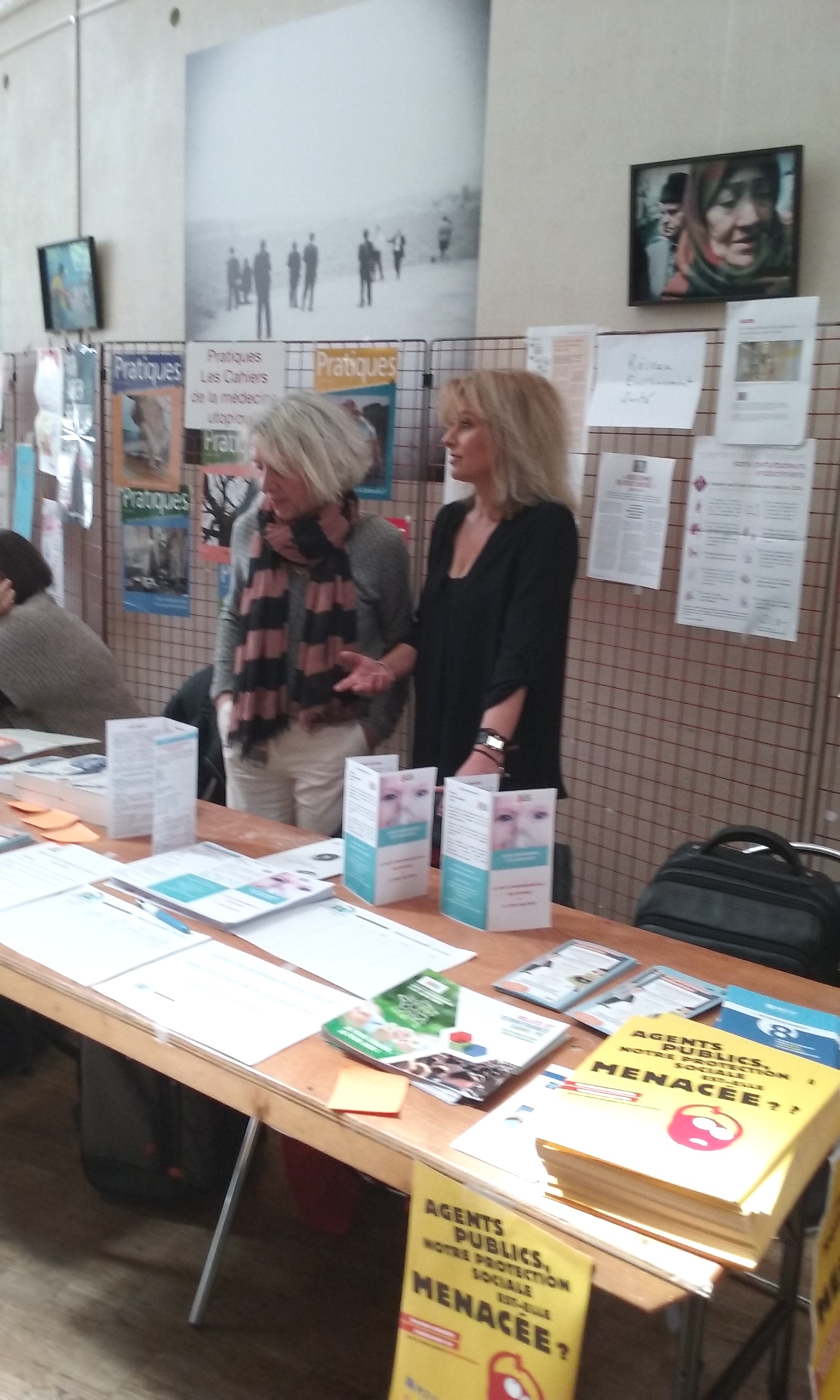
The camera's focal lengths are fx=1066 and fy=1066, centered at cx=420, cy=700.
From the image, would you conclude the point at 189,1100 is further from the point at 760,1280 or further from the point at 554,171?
the point at 554,171

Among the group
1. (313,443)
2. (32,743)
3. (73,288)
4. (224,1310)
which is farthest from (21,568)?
(73,288)

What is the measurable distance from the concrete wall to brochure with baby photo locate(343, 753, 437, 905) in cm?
176

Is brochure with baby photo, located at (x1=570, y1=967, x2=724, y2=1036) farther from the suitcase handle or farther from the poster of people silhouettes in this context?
the poster of people silhouettes

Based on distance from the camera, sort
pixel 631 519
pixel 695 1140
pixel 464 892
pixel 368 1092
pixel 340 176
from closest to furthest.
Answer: pixel 695 1140
pixel 368 1092
pixel 464 892
pixel 631 519
pixel 340 176

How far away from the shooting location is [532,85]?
9.94ft

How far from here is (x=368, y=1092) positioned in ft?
3.74

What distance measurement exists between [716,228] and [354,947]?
214 centimetres

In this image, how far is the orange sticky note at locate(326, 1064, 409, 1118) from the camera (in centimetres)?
111

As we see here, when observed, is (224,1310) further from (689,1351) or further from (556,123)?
(556,123)

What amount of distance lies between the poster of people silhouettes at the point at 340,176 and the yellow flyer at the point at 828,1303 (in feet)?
8.95

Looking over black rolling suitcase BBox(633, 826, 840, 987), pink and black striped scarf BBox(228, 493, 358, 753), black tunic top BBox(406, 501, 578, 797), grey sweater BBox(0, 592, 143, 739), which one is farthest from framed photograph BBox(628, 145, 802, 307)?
grey sweater BBox(0, 592, 143, 739)

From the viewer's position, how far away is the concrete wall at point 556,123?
2580 millimetres

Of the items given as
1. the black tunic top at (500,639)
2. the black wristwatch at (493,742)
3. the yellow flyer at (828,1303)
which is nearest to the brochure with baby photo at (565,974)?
the yellow flyer at (828,1303)

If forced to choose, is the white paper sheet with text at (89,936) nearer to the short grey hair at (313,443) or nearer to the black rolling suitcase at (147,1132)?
the black rolling suitcase at (147,1132)
